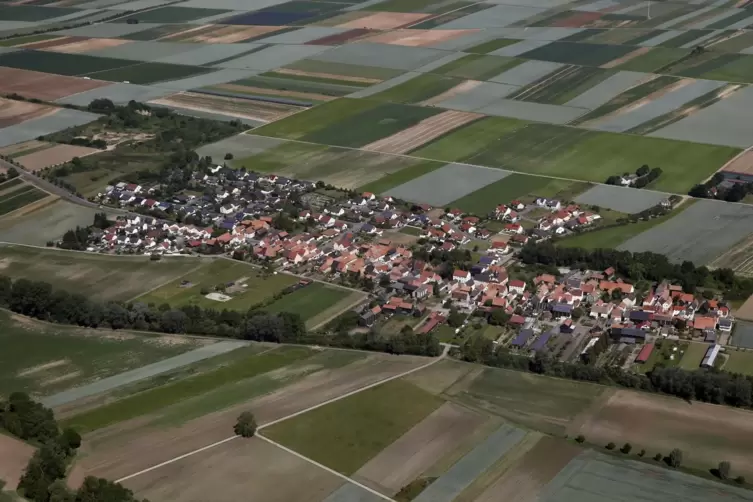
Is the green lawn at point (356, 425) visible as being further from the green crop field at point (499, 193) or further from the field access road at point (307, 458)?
the green crop field at point (499, 193)

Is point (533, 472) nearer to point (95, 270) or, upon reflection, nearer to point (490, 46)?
point (95, 270)

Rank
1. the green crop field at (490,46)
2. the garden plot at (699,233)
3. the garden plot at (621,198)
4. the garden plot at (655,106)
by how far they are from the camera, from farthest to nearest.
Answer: the green crop field at (490,46), the garden plot at (655,106), the garden plot at (621,198), the garden plot at (699,233)

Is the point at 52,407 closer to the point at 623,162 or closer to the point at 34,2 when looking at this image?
the point at 623,162

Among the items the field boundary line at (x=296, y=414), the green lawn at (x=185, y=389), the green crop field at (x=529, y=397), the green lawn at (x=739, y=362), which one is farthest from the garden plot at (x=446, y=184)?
the green lawn at (x=739, y=362)

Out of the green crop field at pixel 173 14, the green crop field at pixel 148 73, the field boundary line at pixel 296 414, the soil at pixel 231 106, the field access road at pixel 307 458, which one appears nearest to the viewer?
the field access road at pixel 307 458

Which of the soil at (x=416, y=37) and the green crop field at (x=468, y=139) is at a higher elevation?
the soil at (x=416, y=37)

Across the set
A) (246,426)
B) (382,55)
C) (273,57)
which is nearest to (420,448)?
(246,426)

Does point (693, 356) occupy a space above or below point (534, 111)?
below
